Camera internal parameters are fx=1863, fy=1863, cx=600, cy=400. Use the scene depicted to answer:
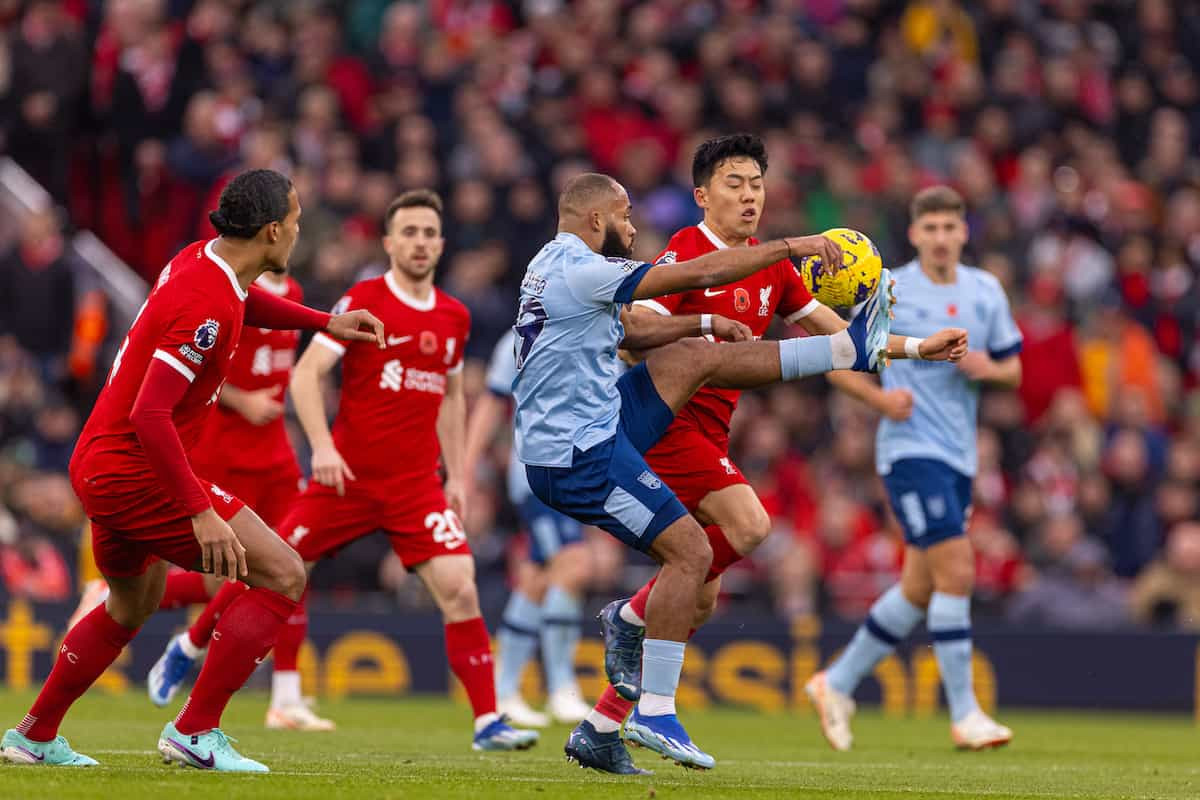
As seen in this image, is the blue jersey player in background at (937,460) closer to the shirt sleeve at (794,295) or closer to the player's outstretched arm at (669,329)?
the shirt sleeve at (794,295)

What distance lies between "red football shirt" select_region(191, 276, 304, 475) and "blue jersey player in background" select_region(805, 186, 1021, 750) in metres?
3.44

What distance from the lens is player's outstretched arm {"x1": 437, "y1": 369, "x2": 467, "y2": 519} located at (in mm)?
10578

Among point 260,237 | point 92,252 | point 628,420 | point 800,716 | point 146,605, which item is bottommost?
point 800,716

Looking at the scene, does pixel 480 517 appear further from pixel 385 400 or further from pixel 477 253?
pixel 385 400

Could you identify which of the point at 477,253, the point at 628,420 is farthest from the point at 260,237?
the point at 477,253

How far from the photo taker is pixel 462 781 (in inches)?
301

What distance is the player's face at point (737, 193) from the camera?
29.7 ft

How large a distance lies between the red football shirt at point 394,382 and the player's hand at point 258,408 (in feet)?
2.25

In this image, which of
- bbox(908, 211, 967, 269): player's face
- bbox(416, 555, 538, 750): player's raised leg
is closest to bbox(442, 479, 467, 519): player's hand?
bbox(416, 555, 538, 750): player's raised leg

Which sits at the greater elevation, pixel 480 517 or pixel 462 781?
pixel 480 517

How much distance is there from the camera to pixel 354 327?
8078 millimetres

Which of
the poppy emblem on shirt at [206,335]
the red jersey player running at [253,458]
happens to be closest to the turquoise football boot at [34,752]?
the poppy emblem on shirt at [206,335]

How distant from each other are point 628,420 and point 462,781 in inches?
72.5

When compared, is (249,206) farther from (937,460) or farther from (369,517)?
(937,460)
